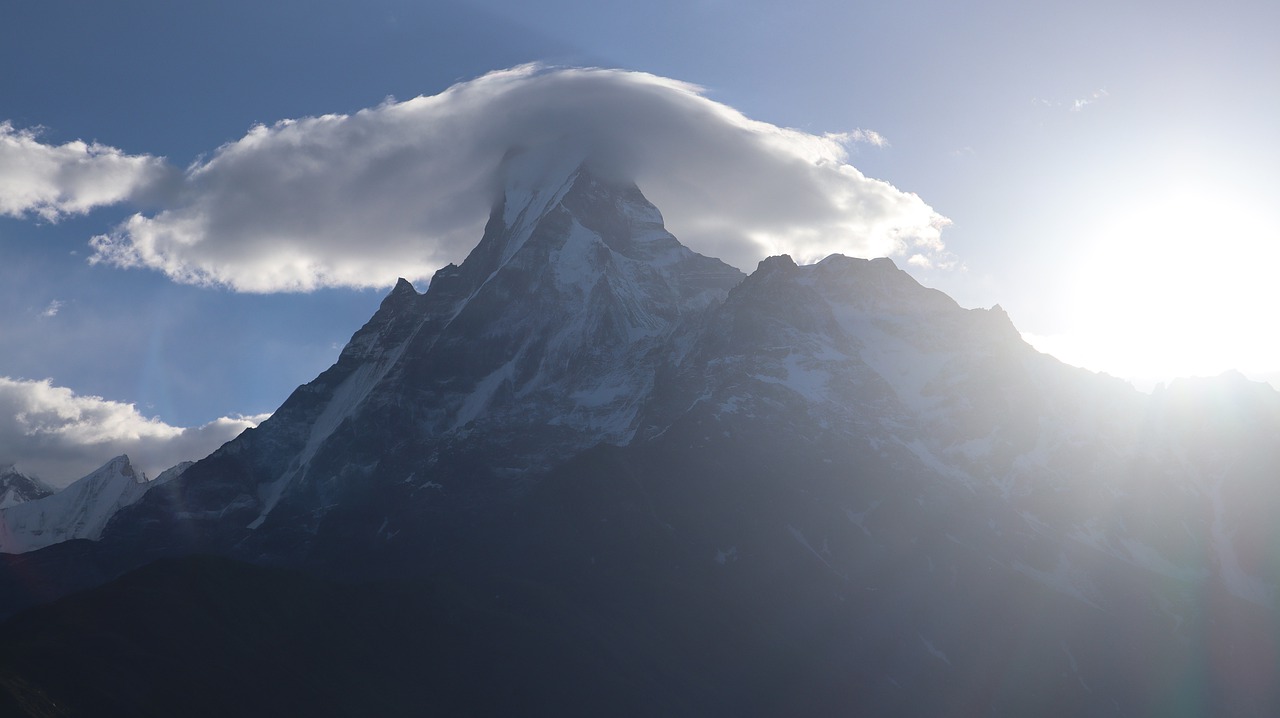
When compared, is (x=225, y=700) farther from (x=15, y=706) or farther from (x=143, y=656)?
(x=15, y=706)

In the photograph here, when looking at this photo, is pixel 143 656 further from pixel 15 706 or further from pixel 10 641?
pixel 15 706

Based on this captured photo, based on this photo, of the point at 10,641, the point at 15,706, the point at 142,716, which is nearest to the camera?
the point at 15,706

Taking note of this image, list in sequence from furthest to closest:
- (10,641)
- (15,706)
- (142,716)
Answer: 1. (10,641)
2. (142,716)
3. (15,706)

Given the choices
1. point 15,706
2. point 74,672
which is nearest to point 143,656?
point 74,672

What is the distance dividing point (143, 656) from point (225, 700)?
13.6 meters

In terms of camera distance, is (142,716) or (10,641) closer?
(142,716)

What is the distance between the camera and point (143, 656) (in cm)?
19988

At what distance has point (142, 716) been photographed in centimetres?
18312

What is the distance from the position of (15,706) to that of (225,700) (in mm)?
35895

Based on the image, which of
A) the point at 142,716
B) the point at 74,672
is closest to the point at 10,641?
the point at 74,672

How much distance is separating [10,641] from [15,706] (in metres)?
34.0

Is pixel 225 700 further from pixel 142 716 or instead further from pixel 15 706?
pixel 15 706

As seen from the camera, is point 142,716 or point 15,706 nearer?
point 15,706

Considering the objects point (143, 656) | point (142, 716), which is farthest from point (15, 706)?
point (143, 656)
